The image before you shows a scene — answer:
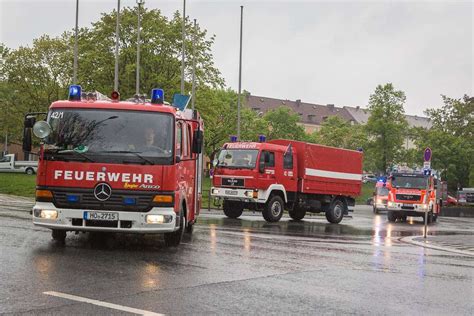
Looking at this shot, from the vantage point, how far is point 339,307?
688 cm

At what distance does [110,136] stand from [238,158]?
11.5m

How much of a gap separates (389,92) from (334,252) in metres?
58.1

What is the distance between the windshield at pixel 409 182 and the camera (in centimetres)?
3109

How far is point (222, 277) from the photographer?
8.52 meters

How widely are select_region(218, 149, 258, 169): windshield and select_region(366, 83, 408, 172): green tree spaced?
4718 cm

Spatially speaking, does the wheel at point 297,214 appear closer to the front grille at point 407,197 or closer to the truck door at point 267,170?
the truck door at point 267,170

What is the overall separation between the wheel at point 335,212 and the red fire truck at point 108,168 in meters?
14.2

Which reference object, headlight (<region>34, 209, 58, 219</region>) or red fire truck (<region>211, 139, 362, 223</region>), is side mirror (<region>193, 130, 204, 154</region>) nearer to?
headlight (<region>34, 209, 58, 219</region>)

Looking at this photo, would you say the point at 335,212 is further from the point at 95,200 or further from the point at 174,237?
the point at 95,200

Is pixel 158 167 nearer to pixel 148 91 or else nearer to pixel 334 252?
pixel 334 252

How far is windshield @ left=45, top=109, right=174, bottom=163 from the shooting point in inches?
412

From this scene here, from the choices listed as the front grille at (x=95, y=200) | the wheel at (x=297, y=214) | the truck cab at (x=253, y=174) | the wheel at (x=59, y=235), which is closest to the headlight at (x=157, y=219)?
the front grille at (x=95, y=200)

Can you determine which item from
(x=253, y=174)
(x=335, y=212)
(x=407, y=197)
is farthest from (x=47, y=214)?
(x=407, y=197)

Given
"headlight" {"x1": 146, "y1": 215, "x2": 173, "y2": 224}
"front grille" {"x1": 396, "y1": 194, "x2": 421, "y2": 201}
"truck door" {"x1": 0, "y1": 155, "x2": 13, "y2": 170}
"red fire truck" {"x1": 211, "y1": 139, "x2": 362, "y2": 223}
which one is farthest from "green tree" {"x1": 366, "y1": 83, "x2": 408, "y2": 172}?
"headlight" {"x1": 146, "y1": 215, "x2": 173, "y2": 224}
